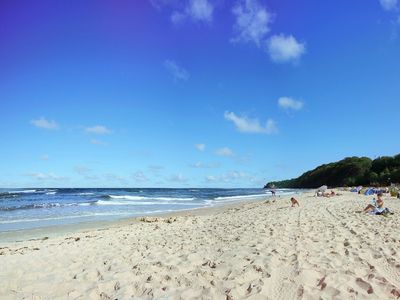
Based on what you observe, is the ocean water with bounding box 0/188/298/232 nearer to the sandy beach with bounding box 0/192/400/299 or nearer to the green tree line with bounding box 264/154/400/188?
the sandy beach with bounding box 0/192/400/299

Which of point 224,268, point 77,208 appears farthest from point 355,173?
point 224,268

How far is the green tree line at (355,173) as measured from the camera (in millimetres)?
55759

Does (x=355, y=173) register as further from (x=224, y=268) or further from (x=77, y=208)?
(x=224, y=268)

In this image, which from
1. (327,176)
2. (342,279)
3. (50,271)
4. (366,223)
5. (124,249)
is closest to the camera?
(342,279)

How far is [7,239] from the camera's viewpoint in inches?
527

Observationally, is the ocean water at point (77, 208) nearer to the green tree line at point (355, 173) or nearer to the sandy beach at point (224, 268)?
the sandy beach at point (224, 268)

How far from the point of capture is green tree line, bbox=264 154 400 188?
183 feet

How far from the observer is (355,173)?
74.4 meters

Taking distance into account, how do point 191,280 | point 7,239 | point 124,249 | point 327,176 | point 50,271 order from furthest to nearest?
1. point 327,176
2. point 7,239
3. point 124,249
4. point 50,271
5. point 191,280

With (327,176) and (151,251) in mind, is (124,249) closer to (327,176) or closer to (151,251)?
(151,251)

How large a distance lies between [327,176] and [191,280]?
289ft

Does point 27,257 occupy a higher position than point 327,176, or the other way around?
point 327,176

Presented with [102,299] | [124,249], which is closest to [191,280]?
[102,299]

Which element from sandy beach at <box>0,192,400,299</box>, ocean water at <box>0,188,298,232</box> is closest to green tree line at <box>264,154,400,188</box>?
ocean water at <box>0,188,298,232</box>
